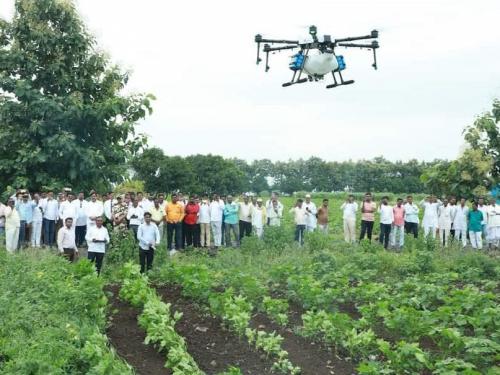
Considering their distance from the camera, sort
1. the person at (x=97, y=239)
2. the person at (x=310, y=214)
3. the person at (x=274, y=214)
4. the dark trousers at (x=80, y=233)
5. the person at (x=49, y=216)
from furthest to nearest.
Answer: the person at (x=274, y=214)
the person at (x=310, y=214)
the dark trousers at (x=80, y=233)
the person at (x=49, y=216)
the person at (x=97, y=239)

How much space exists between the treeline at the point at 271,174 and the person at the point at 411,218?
44.3 metres

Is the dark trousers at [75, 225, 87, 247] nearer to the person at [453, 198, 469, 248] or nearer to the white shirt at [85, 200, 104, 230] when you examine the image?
the white shirt at [85, 200, 104, 230]

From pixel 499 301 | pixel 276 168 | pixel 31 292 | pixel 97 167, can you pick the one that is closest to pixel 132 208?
pixel 97 167

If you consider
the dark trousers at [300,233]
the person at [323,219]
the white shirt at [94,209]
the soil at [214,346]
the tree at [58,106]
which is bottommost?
the soil at [214,346]

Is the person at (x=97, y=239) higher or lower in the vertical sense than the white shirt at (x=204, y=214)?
lower

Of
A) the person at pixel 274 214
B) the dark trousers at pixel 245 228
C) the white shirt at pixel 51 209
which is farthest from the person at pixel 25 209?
the person at pixel 274 214

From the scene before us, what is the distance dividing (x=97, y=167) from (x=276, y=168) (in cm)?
8980

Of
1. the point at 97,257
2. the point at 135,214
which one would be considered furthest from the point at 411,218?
the point at 97,257

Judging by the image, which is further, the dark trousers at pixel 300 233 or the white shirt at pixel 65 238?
the dark trousers at pixel 300 233

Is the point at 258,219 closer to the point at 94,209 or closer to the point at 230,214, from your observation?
the point at 230,214

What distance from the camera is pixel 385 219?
1920cm

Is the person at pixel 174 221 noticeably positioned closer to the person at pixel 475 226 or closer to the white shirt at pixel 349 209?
the white shirt at pixel 349 209

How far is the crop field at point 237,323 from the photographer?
823 centimetres

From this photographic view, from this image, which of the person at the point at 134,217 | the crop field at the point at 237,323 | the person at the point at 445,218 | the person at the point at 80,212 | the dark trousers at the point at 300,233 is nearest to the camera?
the crop field at the point at 237,323
